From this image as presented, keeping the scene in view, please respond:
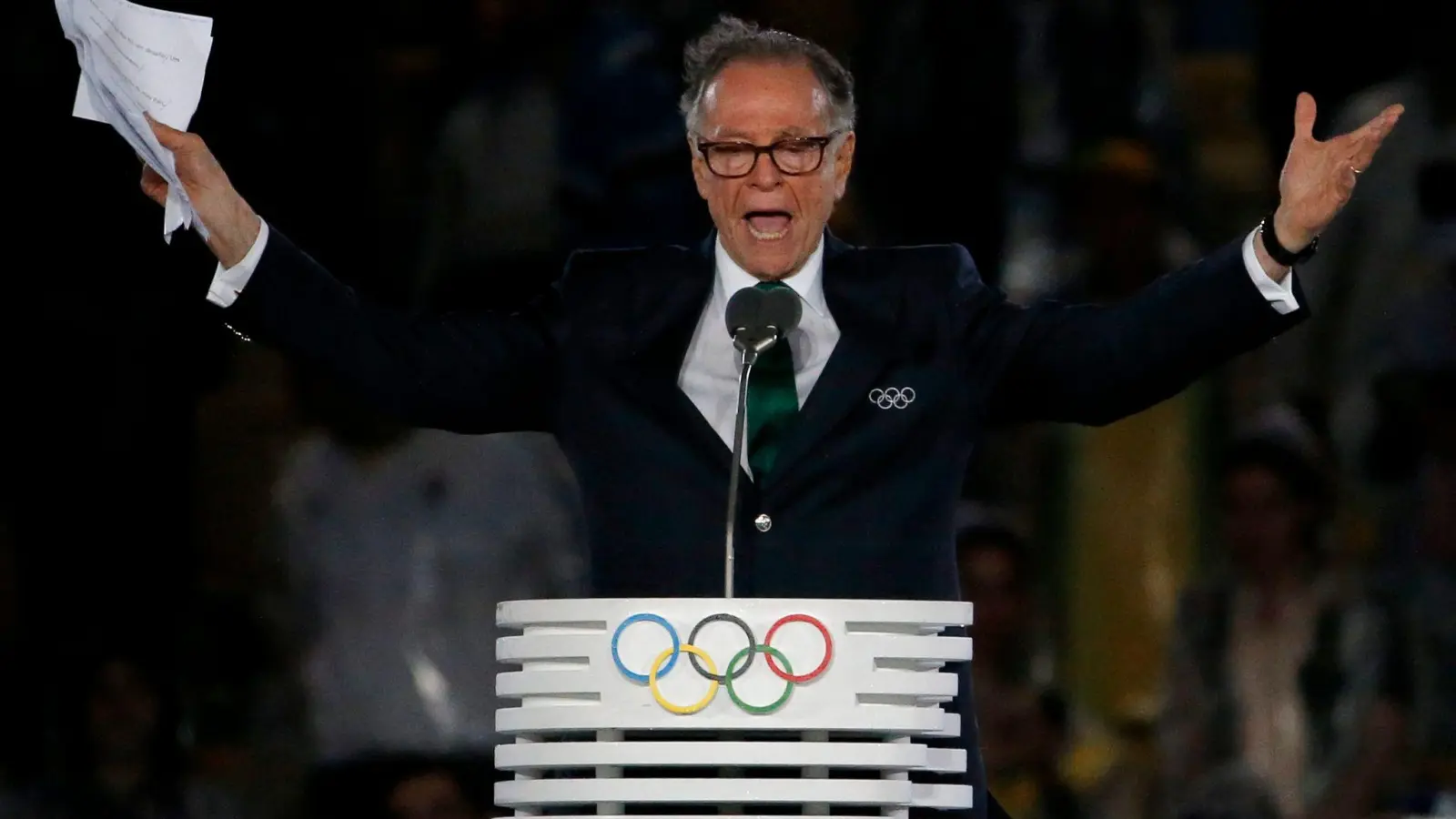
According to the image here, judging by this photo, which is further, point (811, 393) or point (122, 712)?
point (122, 712)

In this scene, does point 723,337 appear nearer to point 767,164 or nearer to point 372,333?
point 767,164

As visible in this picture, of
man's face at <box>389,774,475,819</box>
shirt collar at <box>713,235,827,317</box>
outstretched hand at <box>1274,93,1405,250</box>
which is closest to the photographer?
outstretched hand at <box>1274,93,1405,250</box>

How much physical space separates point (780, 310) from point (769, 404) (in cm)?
29

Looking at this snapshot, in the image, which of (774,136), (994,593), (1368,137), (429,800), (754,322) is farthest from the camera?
(994,593)

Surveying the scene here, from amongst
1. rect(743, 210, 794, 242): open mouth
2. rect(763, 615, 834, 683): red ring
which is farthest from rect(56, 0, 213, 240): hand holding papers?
rect(763, 615, 834, 683): red ring

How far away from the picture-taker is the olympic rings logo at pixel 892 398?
9.08 feet

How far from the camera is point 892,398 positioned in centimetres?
278

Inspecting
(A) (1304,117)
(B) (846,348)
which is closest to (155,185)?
(B) (846,348)

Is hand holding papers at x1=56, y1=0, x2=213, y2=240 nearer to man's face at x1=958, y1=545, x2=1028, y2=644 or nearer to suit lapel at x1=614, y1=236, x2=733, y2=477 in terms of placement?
suit lapel at x1=614, y1=236, x2=733, y2=477

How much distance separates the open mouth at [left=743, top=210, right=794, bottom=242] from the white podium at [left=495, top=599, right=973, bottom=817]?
2.42 ft

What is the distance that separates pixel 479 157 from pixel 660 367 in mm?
2458

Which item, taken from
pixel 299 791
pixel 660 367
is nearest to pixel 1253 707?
pixel 299 791

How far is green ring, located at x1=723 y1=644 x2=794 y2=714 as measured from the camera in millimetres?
2150

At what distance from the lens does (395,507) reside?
4957 mm
